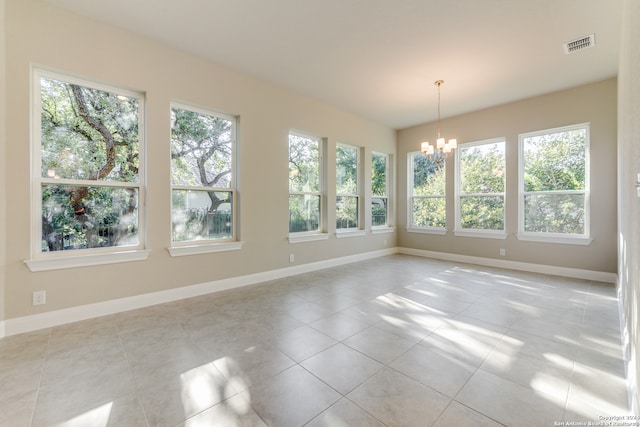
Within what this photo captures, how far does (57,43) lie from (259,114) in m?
2.24

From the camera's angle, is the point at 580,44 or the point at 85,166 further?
the point at 580,44

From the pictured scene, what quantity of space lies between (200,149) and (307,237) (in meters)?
2.25

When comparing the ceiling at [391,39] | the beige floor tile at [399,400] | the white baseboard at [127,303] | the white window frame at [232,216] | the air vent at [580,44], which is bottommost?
the beige floor tile at [399,400]

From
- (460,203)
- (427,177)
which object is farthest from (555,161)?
(427,177)

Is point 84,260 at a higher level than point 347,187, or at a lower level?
lower

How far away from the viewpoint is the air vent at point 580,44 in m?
3.06

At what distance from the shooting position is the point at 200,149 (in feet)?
12.0

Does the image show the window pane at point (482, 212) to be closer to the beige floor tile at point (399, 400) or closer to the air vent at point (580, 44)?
the air vent at point (580, 44)

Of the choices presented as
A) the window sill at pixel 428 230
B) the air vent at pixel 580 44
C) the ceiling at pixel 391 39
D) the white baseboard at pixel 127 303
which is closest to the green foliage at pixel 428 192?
the window sill at pixel 428 230

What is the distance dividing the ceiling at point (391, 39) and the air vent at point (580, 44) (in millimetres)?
54

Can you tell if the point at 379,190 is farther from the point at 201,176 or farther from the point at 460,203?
the point at 201,176

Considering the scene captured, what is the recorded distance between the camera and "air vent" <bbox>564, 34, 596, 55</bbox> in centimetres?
306

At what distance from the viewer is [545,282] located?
4062 mm

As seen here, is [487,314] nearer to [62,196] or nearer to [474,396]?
[474,396]
